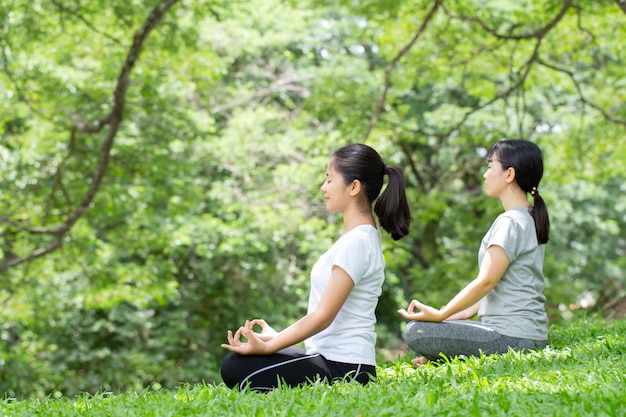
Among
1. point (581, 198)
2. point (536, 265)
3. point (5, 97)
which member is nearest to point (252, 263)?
point (5, 97)

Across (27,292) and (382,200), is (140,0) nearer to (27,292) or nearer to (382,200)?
(27,292)

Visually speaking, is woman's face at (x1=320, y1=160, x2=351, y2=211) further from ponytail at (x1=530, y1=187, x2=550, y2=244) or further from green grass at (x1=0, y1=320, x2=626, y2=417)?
ponytail at (x1=530, y1=187, x2=550, y2=244)

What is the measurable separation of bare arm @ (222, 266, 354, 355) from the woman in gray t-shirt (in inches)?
29.8

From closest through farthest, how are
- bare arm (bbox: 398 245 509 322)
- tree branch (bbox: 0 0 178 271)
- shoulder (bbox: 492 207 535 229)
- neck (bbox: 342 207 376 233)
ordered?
1. neck (bbox: 342 207 376 233)
2. bare arm (bbox: 398 245 509 322)
3. shoulder (bbox: 492 207 535 229)
4. tree branch (bbox: 0 0 178 271)

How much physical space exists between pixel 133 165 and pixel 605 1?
254 inches

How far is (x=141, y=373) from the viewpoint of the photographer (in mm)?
12766

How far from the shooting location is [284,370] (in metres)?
2.91

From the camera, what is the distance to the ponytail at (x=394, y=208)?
3119mm

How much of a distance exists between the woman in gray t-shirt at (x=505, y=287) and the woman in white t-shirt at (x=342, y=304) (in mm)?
582

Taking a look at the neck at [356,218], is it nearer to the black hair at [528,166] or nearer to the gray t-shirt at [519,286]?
the gray t-shirt at [519,286]

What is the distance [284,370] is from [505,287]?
131 cm

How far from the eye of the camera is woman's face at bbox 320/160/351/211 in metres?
3.10

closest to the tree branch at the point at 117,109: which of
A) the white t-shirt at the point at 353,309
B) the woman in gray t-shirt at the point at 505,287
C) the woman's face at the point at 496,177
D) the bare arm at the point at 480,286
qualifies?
the woman's face at the point at 496,177

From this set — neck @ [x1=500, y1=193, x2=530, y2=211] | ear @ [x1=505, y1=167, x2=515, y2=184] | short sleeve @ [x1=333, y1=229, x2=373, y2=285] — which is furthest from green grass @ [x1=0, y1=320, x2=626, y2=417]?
ear @ [x1=505, y1=167, x2=515, y2=184]
